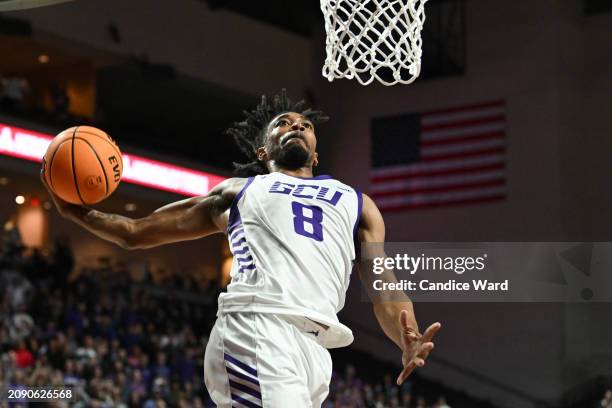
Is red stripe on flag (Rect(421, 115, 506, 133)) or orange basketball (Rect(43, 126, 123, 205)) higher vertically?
red stripe on flag (Rect(421, 115, 506, 133))

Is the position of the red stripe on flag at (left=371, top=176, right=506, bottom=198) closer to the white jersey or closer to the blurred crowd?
the blurred crowd

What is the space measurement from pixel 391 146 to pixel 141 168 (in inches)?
169

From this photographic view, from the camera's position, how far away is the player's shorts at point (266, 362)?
3990 mm

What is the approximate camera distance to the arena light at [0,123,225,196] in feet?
54.7

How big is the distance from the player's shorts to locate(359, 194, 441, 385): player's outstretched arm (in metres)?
0.29

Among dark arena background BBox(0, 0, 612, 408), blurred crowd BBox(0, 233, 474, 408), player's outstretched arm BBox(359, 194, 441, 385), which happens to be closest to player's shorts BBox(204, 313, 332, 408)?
player's outstretched arm BBox(359, 194, 441, 385)

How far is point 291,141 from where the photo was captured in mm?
4531

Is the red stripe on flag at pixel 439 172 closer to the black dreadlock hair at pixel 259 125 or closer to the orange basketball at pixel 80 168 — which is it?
the black dreadlock hair at pixel 259 125

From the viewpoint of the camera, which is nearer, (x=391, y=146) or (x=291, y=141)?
(x=291, y=141)

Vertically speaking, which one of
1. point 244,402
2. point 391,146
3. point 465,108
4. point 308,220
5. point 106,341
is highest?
point 465,108

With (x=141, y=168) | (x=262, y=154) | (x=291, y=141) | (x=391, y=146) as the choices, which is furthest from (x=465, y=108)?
(x=291, y=141)

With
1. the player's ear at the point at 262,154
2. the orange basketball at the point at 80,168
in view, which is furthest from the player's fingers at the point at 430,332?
the orange basketball at the point at 80,168

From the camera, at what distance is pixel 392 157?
19.5 meters

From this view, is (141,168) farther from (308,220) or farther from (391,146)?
(308,220)
